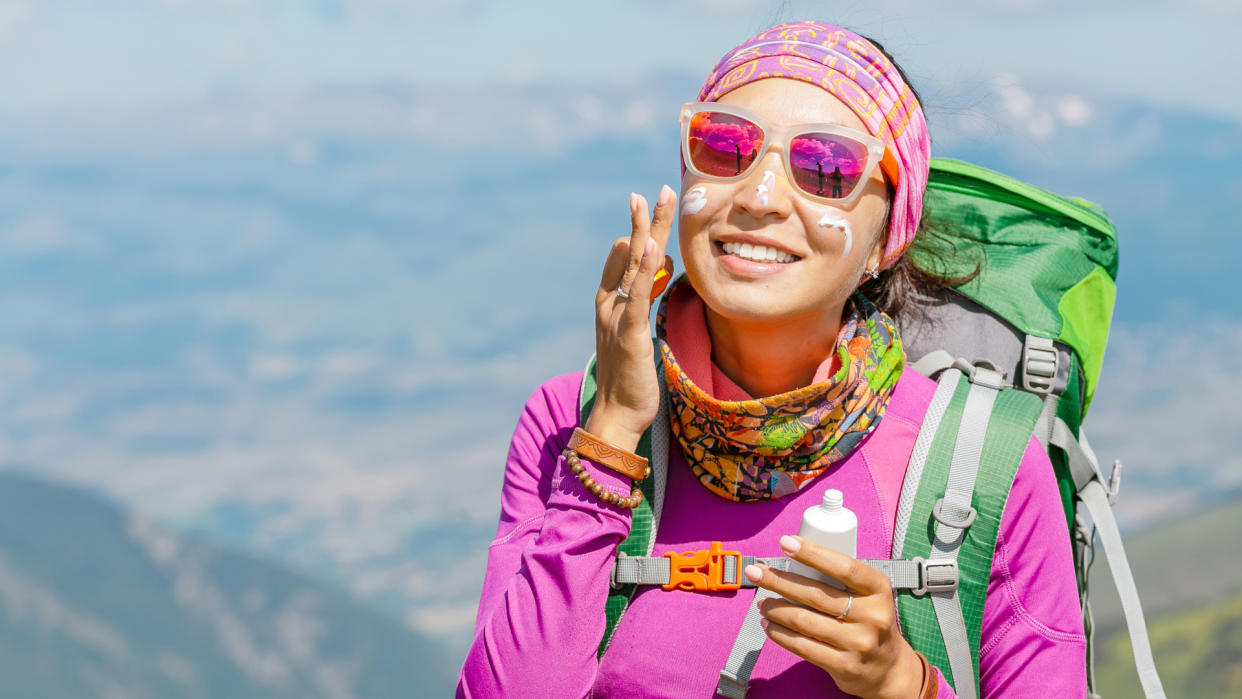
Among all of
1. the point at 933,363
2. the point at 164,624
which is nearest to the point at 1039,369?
the point at 933,363

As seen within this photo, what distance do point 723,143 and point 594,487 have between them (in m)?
0.87

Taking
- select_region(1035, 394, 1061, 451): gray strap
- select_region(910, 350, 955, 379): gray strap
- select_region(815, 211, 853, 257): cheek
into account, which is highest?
select_region(815, 211, 853, 257): cheek

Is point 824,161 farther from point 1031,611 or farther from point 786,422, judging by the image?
point 1031,611

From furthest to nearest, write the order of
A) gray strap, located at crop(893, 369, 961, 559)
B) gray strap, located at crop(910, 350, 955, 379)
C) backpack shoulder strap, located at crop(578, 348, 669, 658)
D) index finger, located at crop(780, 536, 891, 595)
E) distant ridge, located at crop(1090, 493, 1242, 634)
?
distant ridge, located at crop(1090, 493, 1242, 634), gray strap, located at crop(910, 350, 955, 379), backpack shoulder strap, located at crop(578, 348, 669, 658), gray strap, located at crop(893, 369, 961, 559), index finger, located at crop(780, 536, 891, 595)

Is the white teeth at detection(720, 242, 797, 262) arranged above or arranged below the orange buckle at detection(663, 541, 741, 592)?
above

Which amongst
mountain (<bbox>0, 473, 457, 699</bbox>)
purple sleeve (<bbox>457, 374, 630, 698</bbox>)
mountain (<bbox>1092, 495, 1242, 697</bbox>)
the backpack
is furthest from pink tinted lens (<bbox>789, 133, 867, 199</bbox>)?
mountain (<bbox>0, 473, 457, 699</bbox>)

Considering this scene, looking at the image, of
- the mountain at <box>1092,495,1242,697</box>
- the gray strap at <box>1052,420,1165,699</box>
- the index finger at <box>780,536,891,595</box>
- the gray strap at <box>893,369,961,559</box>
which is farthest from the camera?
the mountain at <box>1092,495,1242,697</box>

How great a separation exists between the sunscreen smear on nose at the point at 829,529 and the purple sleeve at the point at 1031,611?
0.53 meters

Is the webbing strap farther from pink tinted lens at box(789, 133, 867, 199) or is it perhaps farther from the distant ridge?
the distant ridge

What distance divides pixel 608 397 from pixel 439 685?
17419cm

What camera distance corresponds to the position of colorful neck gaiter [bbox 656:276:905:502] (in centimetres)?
264

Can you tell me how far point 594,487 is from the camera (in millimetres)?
2564

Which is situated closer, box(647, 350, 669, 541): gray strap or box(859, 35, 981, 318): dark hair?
box(647, 350, 669, 541): gray strap

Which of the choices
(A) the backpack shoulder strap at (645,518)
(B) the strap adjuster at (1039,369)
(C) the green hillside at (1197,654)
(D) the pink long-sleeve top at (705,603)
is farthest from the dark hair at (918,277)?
(C) the green hillside at (1197,654)
